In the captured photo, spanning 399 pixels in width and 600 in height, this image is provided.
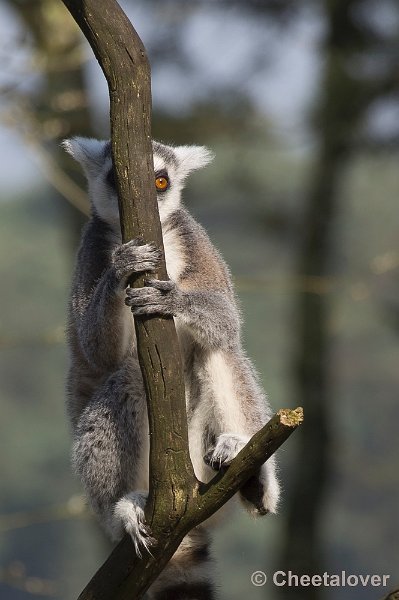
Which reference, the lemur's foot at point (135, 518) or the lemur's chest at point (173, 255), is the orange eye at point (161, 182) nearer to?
the lemur's chest at point (173, 255)

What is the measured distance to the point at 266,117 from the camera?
31.2 feet

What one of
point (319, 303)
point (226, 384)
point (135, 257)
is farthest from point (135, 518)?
point (319, 303)

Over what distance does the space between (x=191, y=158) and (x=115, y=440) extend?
132cm

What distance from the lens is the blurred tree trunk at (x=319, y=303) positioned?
29.1 feet

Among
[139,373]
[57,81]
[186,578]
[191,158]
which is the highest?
[57,81]

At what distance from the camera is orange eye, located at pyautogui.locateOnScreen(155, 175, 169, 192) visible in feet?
11.7

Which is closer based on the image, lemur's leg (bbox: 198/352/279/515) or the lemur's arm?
the lemur's arm

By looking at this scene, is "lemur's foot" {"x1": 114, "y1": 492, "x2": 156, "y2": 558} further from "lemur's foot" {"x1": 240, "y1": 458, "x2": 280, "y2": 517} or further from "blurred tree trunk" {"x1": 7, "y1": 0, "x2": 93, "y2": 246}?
"blurred tree trunk" {"x1": 7, "y1": 0, "x2": 93, "y2": 246}

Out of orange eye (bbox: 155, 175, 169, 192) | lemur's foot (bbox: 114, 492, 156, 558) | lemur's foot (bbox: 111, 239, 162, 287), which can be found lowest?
lemur's foot (bbox: 114, 492, 156, 558)

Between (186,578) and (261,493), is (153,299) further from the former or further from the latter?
(186,578)

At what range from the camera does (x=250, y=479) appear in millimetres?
3082

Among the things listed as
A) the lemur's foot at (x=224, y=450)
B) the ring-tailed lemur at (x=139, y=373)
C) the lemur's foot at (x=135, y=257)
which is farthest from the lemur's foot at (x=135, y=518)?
the lemur's foot at (x=135, y=257)

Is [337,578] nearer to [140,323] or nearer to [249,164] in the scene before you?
[140,323]

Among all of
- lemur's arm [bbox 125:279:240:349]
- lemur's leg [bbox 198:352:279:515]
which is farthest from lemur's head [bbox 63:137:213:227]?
lemur's leg [bbox 198:352:279:515]
